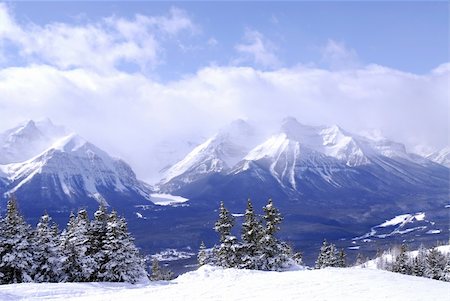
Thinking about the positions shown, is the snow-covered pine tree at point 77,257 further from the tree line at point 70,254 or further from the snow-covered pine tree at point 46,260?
the snow-covered pine tree at point 46,260

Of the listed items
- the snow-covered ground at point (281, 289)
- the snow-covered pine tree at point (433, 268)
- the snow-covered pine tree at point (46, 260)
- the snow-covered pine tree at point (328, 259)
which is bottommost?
the snow-covered pine tree at point (433, 268)

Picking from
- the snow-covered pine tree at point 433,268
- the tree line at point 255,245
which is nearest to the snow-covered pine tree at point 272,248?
the tree line at point 255,245

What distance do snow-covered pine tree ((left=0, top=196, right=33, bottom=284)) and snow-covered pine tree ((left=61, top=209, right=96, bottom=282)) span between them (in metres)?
3.77

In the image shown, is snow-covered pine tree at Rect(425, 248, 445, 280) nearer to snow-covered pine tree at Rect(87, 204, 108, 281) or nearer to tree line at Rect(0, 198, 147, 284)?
tree line at Rect(0, 198, 147, 284)

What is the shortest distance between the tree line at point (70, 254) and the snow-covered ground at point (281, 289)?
27.5 ft

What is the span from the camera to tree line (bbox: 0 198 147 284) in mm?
53312

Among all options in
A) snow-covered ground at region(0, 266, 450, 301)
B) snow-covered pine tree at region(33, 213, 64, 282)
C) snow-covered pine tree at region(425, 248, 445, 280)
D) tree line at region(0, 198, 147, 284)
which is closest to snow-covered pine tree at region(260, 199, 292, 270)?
snow-covered ground at region(0, 266, 450, 301)

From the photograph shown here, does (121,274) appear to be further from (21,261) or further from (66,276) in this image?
(21,261)

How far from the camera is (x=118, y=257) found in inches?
2098

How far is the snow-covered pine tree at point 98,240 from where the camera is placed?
53938 mm

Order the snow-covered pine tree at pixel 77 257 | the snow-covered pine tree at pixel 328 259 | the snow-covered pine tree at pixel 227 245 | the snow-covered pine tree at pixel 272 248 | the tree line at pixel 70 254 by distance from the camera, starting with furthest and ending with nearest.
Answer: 1. the snow-covered pine tree at pixel 328 259
2. the snow-covered pine tree at pixel 227 245
3. the snow-covered pine tree at pixel 272 248
4. the snow-covered pine tree at pixel 77 257
5. the tree line at pixel 70 254

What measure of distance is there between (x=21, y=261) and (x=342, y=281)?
113 ft

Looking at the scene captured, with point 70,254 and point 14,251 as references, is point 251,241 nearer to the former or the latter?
point 70,254

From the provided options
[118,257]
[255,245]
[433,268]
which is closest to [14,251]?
[118,257]
